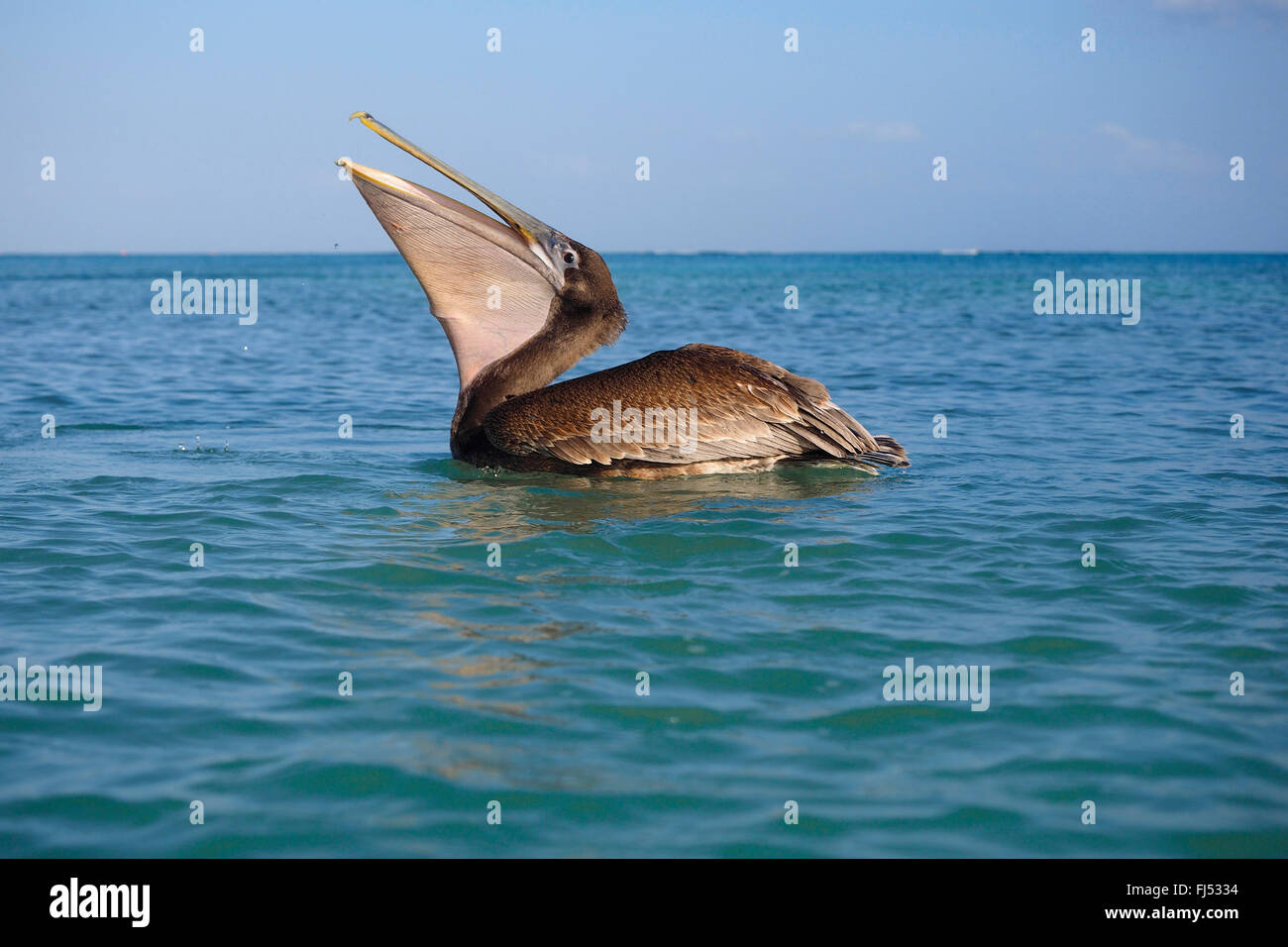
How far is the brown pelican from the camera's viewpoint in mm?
6574

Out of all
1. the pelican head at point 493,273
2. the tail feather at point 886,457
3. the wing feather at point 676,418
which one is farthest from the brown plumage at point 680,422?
the pelican head at point 493,273

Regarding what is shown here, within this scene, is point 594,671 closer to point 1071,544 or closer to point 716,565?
Result: point 716,565

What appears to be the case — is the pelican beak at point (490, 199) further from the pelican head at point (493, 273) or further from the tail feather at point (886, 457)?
the tail feather at point (886, 457)

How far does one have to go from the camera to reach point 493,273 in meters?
7.00

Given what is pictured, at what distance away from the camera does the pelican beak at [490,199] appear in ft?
20.3

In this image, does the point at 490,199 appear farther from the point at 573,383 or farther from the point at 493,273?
the point at 573,383

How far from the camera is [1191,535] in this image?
550 centimetres

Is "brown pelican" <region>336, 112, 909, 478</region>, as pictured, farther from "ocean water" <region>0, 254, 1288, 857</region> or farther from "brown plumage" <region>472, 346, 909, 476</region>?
"ocean water" <region>0, 254, 1288, 857</region>

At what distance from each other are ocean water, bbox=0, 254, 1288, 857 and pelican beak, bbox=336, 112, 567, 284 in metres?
1.37

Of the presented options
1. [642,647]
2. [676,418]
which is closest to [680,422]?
[676,418]

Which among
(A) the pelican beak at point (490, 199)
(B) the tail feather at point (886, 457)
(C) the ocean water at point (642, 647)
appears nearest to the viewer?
(C) the ocean water at point (642, 647)

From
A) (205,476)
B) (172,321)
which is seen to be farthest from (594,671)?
(172,321)

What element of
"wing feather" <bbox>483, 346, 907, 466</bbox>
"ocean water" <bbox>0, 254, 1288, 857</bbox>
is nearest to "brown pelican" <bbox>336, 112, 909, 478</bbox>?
"wing feather" <bbox>483, 346, 907, 466</bbox>
